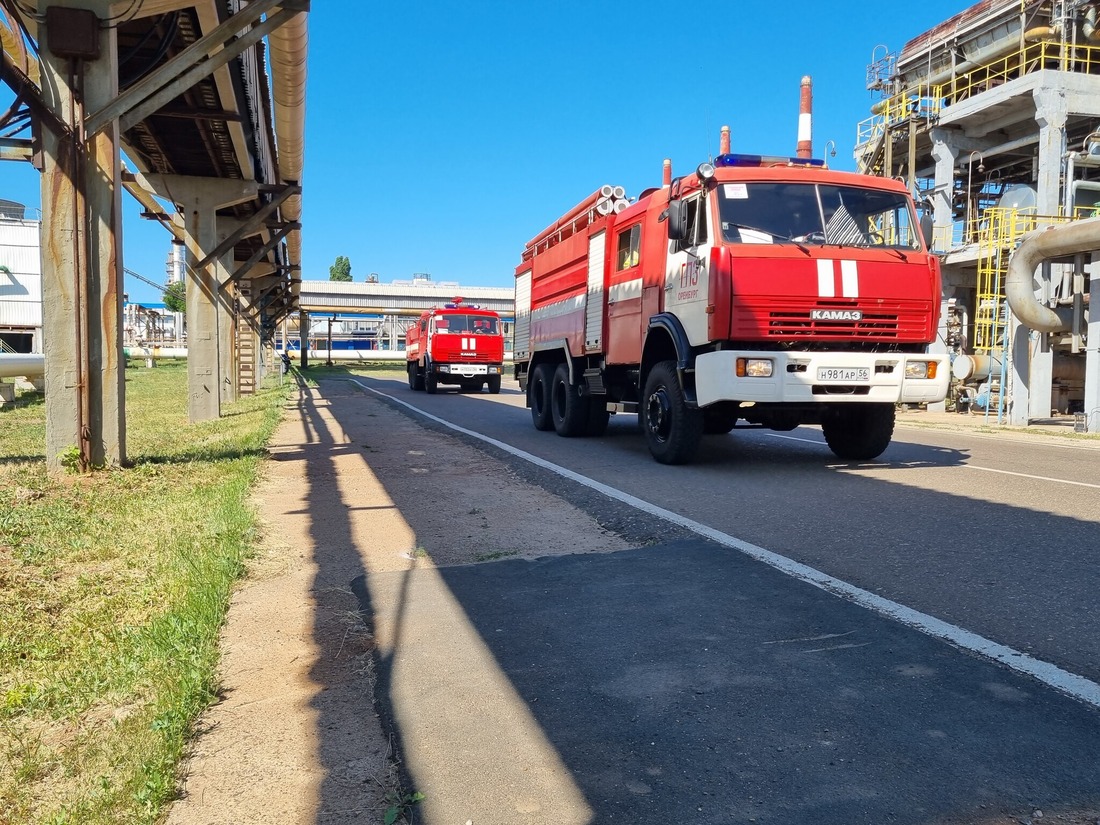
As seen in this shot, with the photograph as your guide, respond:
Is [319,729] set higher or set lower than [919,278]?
lower

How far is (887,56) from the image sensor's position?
30297mm

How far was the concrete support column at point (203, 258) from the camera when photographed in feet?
49.6

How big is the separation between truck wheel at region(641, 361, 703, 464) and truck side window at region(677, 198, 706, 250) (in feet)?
4.02

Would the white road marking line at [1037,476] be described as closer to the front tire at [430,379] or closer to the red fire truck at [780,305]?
the red fire truck at [780,305]

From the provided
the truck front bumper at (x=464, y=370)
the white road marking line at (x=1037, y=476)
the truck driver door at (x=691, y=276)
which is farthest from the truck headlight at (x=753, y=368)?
the truck front bumper at (x=464, y=370)

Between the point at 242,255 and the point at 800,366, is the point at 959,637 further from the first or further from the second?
the point at 242,255

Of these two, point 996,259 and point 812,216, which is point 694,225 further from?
point 996,259

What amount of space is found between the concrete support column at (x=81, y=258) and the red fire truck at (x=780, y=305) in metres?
5.16

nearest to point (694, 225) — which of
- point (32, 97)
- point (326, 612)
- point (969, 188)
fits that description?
point (326, 612)

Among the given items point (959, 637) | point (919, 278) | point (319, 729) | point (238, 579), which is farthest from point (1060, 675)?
point (919, 278)

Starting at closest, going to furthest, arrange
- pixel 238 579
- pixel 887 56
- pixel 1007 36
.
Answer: pixel 238 579 < pixel 1007 36 < pixel 887 56

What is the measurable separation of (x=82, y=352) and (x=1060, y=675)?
7329 millimetres

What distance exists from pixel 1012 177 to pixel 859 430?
2620 centimetres

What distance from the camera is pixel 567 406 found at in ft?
39.1
